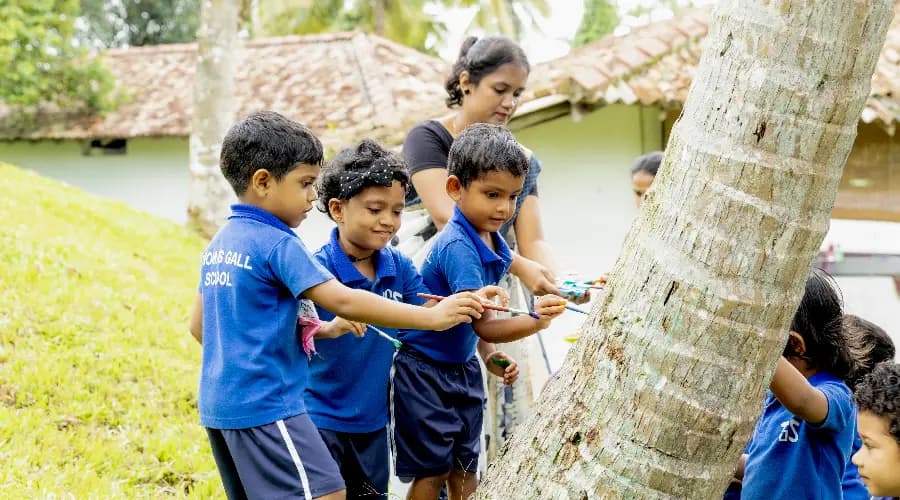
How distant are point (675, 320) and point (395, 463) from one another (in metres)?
1.44

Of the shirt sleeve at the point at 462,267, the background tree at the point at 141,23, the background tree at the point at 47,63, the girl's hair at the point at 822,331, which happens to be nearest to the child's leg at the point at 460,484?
the shirt sleeve at the point at 462,267

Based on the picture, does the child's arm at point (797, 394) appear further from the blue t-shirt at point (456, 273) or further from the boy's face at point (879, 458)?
the blue t-shirt at point (456, 273)

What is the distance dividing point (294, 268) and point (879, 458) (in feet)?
5.69

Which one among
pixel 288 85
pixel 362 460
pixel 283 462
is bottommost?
pixel 288 85

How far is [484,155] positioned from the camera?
330 cm

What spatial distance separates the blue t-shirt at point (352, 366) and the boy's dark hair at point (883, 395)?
4.62 ft

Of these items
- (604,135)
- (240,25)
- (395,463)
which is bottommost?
(240,25)

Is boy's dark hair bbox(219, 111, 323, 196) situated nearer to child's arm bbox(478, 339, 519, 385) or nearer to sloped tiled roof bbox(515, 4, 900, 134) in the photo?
child's arm bbox(478, 339, 519, 385)

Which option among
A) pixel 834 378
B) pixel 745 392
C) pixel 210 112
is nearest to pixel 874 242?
pixel 834 378

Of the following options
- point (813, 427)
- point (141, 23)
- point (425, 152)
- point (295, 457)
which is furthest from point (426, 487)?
point (141, 23)

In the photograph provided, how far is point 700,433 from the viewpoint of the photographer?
2.32 meters

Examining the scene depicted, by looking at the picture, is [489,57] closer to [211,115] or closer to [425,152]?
[425,152]

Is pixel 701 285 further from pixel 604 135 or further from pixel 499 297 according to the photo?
pixel 604 135

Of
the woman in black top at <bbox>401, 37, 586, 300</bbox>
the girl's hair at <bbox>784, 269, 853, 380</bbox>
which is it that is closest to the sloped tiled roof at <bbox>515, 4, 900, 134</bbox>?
the woman in black top at <bbox>401, 37, 586, 300</bbox>
